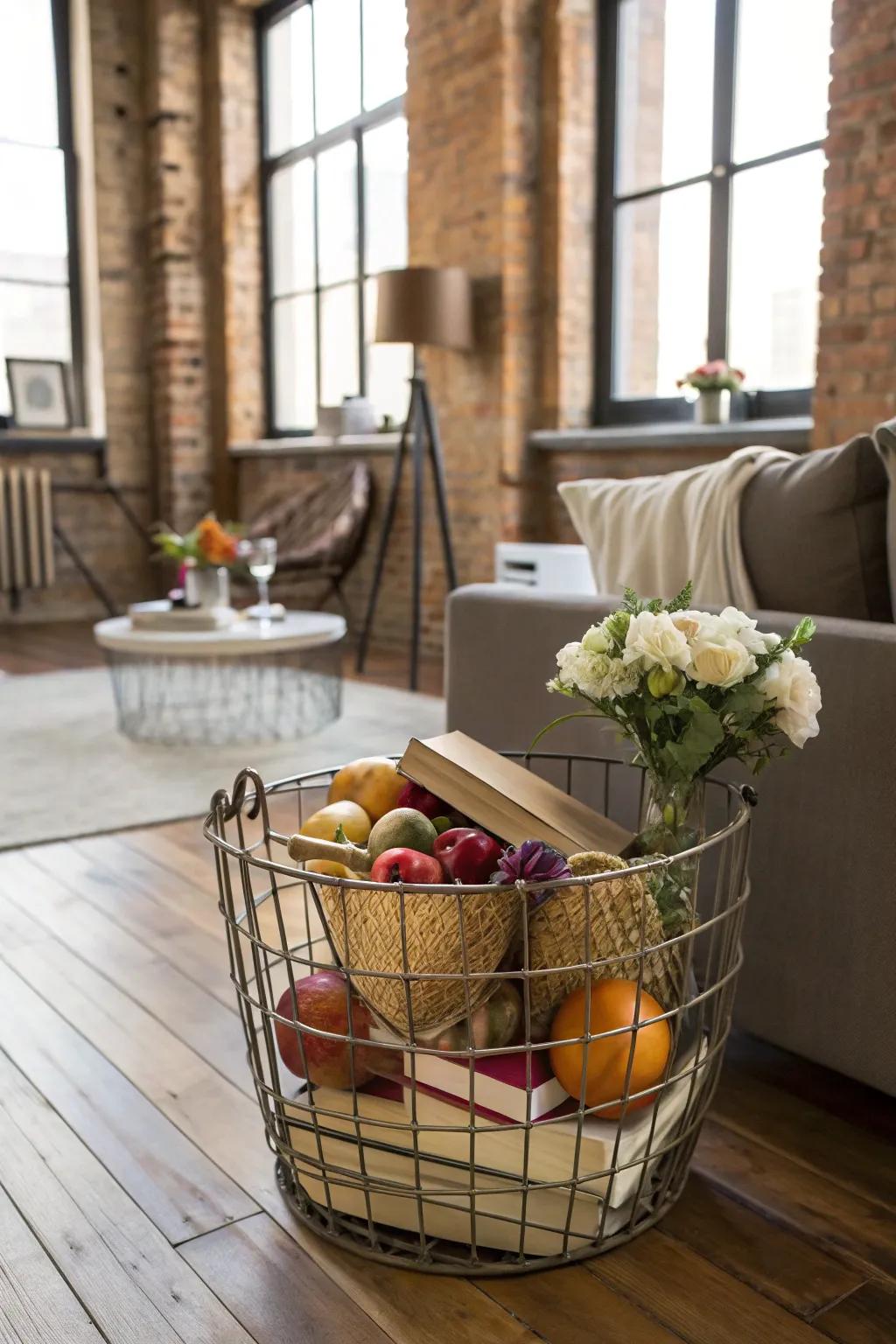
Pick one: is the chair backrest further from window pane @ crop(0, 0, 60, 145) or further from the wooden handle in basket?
the wooden handle in basket

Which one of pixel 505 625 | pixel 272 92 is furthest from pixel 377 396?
pixel 505 625

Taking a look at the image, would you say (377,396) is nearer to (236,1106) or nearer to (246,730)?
(246,730)

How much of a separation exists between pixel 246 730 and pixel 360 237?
10.5ft

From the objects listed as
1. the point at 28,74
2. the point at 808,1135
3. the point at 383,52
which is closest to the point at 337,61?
the point at 383,52

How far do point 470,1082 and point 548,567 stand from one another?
3063 mm

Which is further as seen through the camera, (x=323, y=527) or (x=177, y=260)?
(x=177, y=260)

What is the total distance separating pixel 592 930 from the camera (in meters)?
1.14

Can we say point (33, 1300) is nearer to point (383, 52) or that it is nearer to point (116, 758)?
point (116, 758)

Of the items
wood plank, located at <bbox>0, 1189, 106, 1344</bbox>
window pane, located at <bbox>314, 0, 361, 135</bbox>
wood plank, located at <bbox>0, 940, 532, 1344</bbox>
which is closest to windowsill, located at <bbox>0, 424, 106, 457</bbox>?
window pane, located at <bbox>314, 0, 361, 135</bbox>

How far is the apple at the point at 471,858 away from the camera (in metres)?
1.15

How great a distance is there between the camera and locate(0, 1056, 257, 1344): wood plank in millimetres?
1128

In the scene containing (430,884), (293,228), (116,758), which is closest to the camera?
(430,884)

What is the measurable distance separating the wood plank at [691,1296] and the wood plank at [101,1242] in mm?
365

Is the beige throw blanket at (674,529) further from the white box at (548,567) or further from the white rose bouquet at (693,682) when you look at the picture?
the white box at (548,567)
